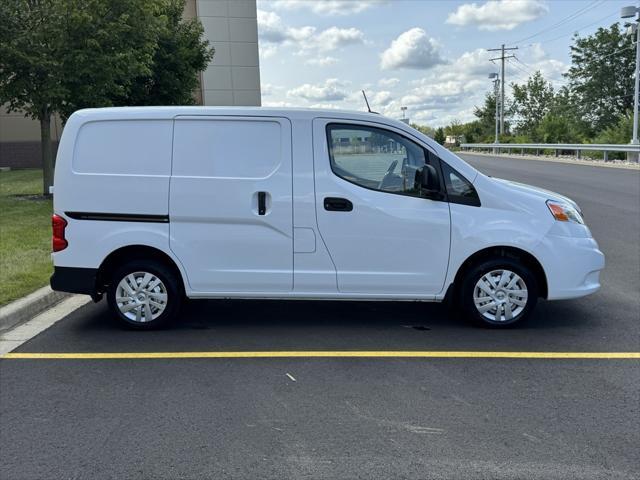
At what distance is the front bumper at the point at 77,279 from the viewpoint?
533 centimetres

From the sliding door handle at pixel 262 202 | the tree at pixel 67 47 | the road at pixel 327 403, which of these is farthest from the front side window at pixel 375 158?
the tree at pixel 67 47

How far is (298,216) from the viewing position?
5184 mm

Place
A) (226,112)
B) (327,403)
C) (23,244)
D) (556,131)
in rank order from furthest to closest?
(556,131)
(23,244)
(226,112)
(327,403)

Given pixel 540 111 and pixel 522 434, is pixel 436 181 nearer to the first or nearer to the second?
pixel 522 434

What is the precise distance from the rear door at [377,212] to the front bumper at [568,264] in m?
0.91

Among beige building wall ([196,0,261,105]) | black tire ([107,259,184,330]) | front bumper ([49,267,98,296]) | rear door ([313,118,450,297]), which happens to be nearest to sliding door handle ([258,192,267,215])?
rear door ([313,118,450,297])

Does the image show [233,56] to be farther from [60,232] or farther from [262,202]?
[262,202]

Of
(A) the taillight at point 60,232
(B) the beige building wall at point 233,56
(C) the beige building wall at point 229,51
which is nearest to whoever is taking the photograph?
(A) the taillight at point 60,232

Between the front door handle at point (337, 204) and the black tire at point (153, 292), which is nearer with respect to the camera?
the front door handle at point (337, 204)

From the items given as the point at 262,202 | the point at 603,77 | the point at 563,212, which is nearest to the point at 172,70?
the point at 262,202

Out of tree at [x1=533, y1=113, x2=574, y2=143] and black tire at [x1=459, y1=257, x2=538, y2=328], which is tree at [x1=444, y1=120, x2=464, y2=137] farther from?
black tire at [x1=459, y1=257, x2=538, y2=328]

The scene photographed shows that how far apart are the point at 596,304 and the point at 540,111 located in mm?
71751

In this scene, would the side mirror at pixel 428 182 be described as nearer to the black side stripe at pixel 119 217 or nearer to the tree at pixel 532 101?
the black side stripe at pixel 119 217

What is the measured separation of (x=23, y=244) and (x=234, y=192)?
4.91 metres
